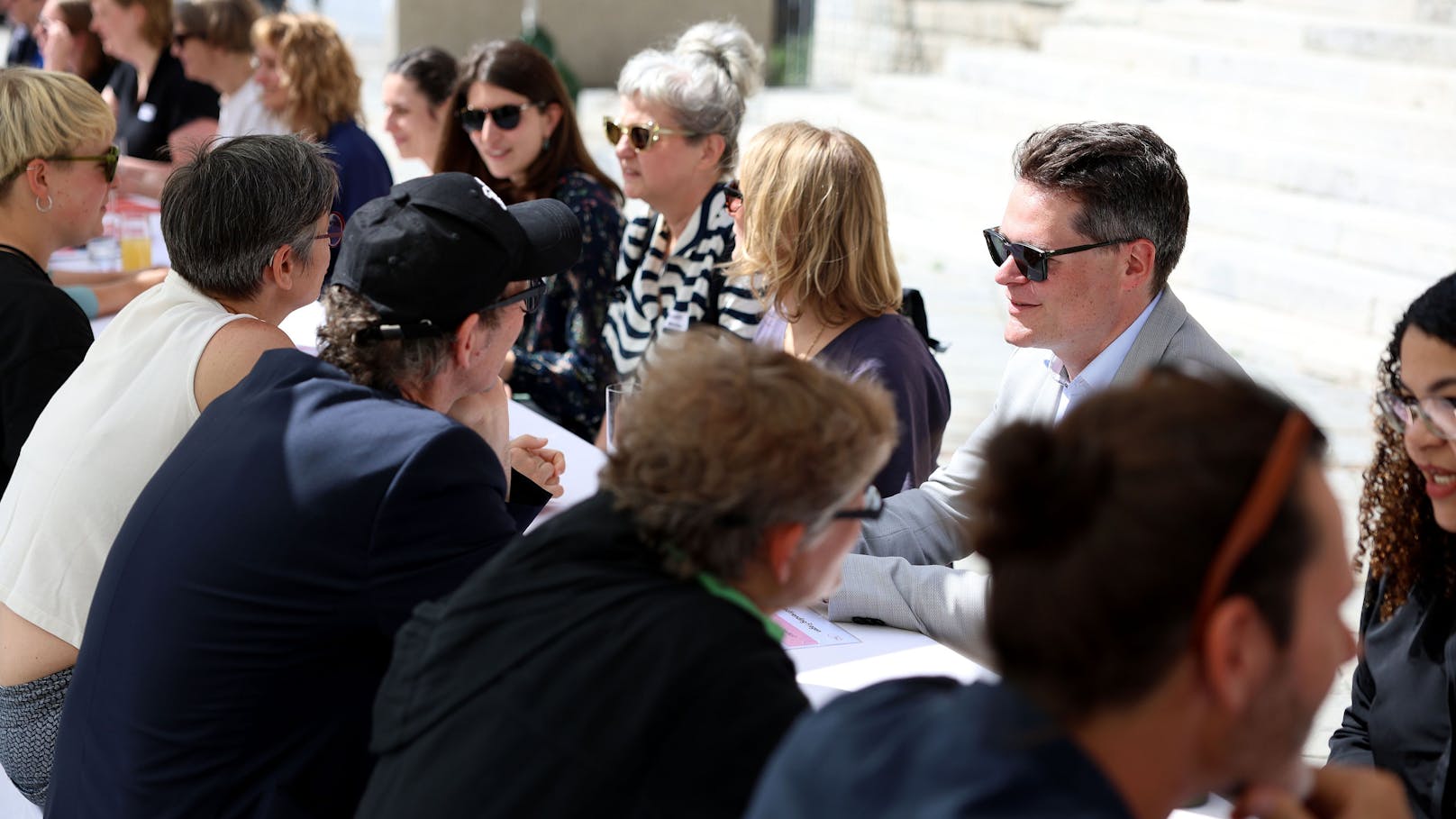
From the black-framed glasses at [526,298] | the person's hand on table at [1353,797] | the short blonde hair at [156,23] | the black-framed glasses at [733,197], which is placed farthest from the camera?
the short blonde hair at [156,23]

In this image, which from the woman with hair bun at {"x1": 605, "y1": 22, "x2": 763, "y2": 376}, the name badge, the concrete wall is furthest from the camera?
the concrete wall

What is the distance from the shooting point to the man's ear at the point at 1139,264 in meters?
2.91

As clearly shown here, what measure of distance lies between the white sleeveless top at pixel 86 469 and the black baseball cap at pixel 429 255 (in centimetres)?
49

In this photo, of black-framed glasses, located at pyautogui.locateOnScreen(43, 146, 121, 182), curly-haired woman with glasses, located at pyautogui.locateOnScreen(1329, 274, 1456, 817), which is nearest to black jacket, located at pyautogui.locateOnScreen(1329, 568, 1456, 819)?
curly-haired woman with glasses, located at pyautogui.locateOnScreen(1329, 274, 1456, 817)

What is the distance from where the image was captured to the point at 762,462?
4.94ft

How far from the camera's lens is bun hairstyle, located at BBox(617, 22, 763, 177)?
174 inches

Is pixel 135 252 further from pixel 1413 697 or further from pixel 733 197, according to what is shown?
pixel 1413 697

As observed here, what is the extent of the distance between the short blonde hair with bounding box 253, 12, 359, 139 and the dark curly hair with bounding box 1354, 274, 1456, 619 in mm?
4641

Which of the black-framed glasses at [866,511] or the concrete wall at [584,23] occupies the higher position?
the black-framed glasses at [866,511]

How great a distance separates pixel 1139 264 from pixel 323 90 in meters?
4.05

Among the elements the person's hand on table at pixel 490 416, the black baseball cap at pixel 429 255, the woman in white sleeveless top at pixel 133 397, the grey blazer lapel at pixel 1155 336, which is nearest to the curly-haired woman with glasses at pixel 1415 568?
the grey blazer lapel at pixel 1155 336

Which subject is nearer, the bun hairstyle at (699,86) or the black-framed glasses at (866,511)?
the black-framed glasses at (866,511)

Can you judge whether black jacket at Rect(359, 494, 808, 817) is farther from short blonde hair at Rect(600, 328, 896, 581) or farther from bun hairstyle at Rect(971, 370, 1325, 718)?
bun hairstyle at Rect(971, 370, 1325, 718)

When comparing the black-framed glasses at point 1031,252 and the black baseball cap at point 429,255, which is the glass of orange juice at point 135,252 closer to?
the black baseball cap at point 429,255
